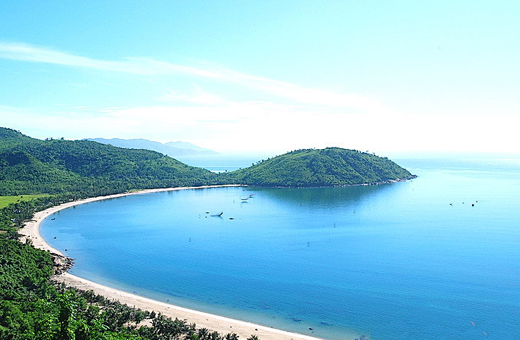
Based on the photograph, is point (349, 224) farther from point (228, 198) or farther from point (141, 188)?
point (141, 188)

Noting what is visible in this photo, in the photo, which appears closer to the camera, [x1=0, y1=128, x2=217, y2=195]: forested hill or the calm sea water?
the calm sea water

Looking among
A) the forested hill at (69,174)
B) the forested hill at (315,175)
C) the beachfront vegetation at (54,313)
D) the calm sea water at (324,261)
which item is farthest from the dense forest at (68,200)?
the calm sea water at (324,261)

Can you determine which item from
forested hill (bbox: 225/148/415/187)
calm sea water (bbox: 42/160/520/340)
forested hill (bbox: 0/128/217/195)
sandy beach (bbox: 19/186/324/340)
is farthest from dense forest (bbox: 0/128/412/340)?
calm sea water (bbox: 42/160/520/340)

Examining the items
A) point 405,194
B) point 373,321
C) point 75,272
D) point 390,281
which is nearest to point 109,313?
point 75,272

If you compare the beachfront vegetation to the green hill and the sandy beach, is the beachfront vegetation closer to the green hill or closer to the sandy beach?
the sandy beach

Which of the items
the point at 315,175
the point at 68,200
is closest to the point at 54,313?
the point at 68,200

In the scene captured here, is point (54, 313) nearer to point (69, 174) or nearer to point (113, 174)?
point (69, 174)

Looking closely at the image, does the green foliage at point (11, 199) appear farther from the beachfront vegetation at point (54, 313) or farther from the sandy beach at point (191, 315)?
the sandy beach at point (191, 315)
